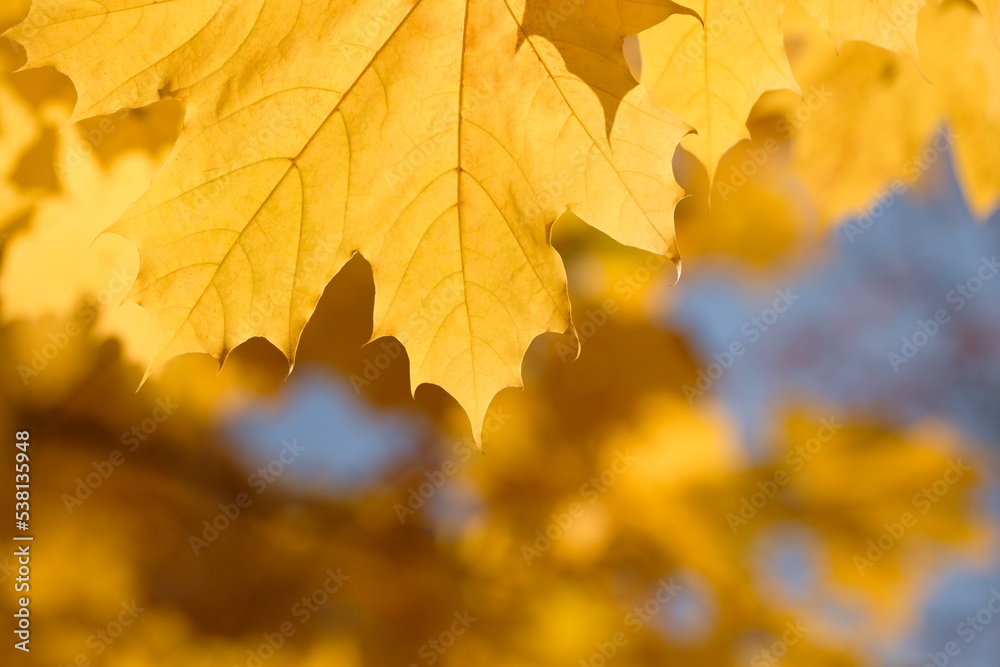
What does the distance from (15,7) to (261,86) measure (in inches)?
55.8

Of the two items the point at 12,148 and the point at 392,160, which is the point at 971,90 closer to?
the point at 392,160

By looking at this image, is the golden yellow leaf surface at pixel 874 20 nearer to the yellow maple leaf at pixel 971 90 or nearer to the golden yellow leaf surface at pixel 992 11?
the golden yellow leaf surface at pixel 992 11

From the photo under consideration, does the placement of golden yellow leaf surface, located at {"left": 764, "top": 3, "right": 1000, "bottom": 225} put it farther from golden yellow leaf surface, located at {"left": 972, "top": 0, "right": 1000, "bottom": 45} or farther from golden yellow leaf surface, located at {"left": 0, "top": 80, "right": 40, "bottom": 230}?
golden yellow leaf surface, located at {"left": 0, "top": 80, "right": 40, "bottom": 230}

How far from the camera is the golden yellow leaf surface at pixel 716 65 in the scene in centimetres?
147

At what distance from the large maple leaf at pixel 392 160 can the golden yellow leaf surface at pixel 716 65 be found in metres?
0.41

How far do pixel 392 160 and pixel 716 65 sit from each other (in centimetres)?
80

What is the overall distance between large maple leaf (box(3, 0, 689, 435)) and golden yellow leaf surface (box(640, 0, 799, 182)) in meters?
0.41

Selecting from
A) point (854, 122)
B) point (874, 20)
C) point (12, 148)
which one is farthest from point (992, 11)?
point (12, 148)

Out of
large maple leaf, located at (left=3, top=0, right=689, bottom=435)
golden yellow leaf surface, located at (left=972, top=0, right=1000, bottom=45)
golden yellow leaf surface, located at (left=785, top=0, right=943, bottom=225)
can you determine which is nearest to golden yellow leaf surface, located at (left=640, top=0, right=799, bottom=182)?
large maple leaf, located at (left=3, top=0, right=689, bottom=435)

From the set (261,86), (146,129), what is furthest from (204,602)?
(261,86)

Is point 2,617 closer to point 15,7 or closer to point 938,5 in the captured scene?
point 15,7

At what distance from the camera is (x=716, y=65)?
150 cm

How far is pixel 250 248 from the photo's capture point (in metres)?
1.25

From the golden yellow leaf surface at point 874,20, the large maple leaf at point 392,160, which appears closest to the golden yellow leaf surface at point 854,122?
the golden yellow leaf surface at point 874,20
